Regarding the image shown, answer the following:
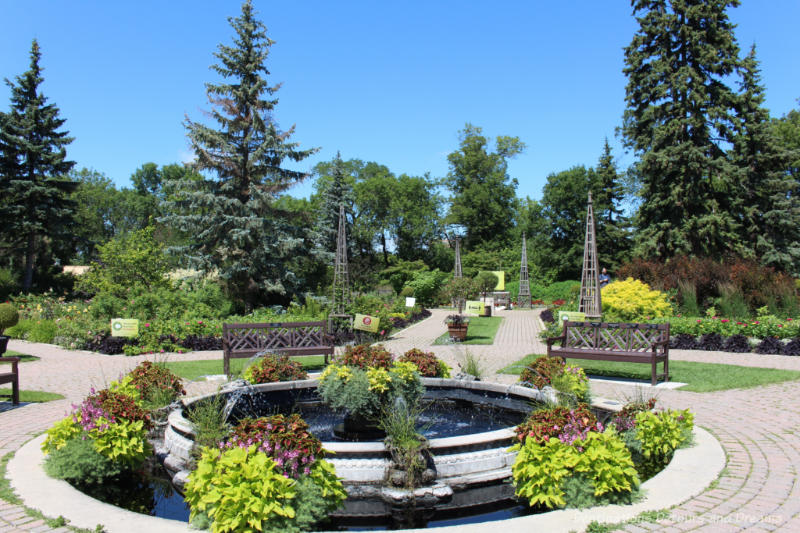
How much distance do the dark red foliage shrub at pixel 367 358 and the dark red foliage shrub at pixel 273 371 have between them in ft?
4.92

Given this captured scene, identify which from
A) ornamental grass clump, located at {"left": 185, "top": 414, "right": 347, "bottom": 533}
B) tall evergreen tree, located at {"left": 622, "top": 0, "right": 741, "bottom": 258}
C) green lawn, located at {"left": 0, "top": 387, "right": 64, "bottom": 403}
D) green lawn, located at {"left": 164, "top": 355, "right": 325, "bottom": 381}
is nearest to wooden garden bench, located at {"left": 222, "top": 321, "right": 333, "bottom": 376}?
green lawn, located at {"left": 164, "top": 355, "right": 325, "bottom": 381}

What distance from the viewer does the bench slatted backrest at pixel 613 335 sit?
9.59 meters

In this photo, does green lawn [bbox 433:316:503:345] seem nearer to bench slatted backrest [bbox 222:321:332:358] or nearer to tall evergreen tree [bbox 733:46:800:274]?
bench slatted backrest [bbox 222:321:332:358]

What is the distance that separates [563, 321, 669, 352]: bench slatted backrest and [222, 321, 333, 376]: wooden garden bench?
4.64 metres

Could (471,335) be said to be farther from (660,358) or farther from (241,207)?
(241,207)

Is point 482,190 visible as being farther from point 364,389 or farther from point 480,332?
point 364,389

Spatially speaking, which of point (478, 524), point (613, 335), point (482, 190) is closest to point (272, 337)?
point (613, 335)

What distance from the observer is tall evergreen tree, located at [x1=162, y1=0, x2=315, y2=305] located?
21.9 metres

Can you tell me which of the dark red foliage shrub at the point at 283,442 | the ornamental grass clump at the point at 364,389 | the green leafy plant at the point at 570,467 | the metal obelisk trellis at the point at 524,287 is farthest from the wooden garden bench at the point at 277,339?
the metal obelisk trellis at the point at 524,287

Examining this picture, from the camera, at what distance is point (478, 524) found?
3.52 metres

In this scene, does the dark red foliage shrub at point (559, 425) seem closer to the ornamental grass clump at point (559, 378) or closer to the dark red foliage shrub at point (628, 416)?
the dark red foliage shrub at point (628, 416)

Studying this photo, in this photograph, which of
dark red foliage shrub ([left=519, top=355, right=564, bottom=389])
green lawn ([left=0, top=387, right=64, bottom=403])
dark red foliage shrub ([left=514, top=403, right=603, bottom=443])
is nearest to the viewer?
dark red foliage shrub ([left=514, top=403, right=603, bottom=443])

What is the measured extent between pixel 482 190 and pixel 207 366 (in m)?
40.4

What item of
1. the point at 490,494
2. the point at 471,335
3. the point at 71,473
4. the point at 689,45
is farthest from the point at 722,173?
the point at 71,473
